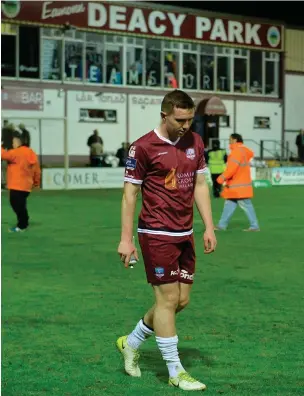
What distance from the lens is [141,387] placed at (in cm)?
600

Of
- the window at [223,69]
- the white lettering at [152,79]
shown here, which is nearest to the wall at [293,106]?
the window at [223,69]

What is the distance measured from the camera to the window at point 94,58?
45031 mm

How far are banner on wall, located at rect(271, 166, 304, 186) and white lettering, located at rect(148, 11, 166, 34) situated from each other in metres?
12.1

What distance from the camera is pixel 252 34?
52.1m

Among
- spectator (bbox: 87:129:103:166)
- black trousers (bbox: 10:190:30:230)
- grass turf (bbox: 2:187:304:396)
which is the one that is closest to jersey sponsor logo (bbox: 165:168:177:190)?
grass turf (bbox: 2:187:304:396)

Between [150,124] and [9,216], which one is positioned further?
[150,124]

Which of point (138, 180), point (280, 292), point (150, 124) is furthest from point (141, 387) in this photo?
point (150, 124)

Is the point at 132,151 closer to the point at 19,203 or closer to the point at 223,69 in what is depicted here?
the point at 19,203

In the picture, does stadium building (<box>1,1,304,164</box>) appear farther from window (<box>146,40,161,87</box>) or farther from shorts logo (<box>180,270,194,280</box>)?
shorts logo (<box>180,270,194,280</box>)

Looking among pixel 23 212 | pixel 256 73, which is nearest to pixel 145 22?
pixel 256 73

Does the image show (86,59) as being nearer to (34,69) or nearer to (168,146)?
(34,69)

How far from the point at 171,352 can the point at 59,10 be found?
39058 mm

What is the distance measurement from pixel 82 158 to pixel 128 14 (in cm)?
788

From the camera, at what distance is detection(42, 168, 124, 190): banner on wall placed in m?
33.4
